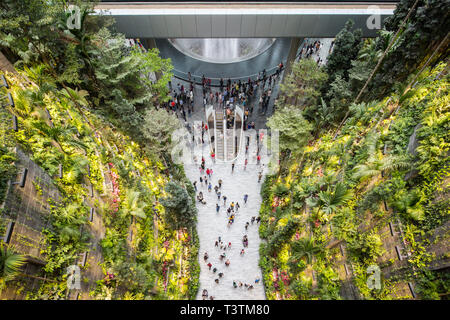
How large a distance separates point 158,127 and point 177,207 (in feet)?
17.8

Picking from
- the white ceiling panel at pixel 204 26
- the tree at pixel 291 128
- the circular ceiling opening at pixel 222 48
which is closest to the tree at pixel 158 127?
the tree at pixel 291 128

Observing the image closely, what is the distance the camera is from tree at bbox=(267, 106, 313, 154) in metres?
15.5

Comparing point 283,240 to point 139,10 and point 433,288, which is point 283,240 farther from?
point 139,10

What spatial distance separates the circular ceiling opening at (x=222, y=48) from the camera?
96.0 feet

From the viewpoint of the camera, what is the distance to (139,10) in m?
16.6

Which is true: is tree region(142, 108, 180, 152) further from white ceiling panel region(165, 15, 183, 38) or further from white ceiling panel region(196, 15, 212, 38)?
white ceiling panel region(196, 15, 212, 38)

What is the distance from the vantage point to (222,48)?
103 ft

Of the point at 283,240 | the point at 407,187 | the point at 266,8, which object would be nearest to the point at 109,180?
the point at 283,240

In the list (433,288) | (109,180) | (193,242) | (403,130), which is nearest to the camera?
(433,288)

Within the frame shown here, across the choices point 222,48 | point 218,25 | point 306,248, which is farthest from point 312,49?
point 306,248

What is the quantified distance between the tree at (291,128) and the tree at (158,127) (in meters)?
6.91

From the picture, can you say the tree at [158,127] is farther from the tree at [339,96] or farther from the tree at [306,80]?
the tree at [339,96]
